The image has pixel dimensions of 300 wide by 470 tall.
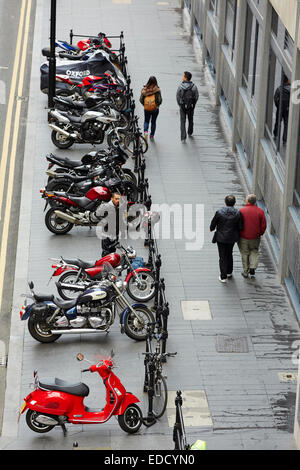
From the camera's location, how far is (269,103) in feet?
72.2

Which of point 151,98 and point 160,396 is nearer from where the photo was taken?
point 160,396

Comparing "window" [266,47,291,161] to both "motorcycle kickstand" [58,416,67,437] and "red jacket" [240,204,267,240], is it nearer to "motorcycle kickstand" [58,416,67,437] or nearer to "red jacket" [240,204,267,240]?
"red jacket" [240,204,267,240]

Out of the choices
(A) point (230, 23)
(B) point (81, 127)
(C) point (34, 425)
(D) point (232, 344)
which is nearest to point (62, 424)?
(C) point (34, 425)

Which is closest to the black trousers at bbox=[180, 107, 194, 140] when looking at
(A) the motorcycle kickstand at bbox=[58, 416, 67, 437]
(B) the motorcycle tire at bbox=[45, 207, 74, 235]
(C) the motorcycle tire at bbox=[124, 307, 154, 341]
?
(B) the motorcycle tire at bbox=[45, 207, 74, 235]

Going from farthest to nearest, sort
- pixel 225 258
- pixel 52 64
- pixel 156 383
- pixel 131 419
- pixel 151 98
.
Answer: pixel 52 64 → pixel 151 98 → pixel 225 258 → pixel 156 383 → pixel 131 419

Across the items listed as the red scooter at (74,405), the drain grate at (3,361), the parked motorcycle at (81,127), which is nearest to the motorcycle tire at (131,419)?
the red scooter at (74,405)

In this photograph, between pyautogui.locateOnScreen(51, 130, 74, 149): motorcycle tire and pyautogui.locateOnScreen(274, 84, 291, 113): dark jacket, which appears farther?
pyautogui.locateOnScreen(51, 130, 74, 149): motorcycle tire

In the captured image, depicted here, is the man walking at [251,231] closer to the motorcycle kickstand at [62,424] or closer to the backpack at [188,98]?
the motorcycle kickstand at [62,424]

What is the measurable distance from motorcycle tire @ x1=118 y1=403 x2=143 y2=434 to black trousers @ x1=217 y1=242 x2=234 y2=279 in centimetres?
499

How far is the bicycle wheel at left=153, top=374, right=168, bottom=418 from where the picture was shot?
623 inches

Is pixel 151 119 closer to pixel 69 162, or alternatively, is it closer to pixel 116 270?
pixel 69 162

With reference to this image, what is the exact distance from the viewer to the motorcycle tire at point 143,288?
18.9 metres

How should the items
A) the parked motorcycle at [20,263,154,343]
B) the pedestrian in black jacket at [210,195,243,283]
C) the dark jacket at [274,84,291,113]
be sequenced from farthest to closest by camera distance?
the dark jacket at [274,84,291,113] → the pedestrian in black jacket at [210,195,243,283] → the parked motorcycle at [20,263,154,343]

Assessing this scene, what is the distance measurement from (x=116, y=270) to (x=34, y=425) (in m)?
4.15
